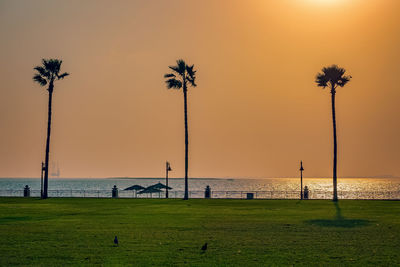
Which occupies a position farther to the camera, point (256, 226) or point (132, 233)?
point (256, 226)

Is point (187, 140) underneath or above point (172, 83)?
underneath

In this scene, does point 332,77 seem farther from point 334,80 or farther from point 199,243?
point 199,243

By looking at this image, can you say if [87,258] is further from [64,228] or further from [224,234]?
[64,228]

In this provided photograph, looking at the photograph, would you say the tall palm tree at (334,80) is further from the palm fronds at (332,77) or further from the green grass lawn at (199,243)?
the green grass lawn at (199,243)

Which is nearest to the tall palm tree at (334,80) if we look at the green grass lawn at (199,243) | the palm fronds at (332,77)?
the palm fronds at (332,77)

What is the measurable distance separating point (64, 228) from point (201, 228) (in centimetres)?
685

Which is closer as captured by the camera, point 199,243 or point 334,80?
point 199,243

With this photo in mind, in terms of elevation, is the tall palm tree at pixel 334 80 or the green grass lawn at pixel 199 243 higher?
the tall palm tree at pixel 334 80

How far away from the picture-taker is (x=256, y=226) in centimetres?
2683

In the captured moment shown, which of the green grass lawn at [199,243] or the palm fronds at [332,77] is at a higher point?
the palm fronds at [332,77]

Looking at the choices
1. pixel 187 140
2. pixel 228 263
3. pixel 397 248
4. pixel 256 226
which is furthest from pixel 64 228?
pixel 187 140

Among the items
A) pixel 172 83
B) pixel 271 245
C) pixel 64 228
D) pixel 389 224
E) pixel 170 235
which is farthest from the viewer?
pixel 172 83

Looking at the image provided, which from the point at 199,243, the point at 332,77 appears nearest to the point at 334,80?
the point at 332,77

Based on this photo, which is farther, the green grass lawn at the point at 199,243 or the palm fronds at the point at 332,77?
the palm fronds at the point at 332,77
